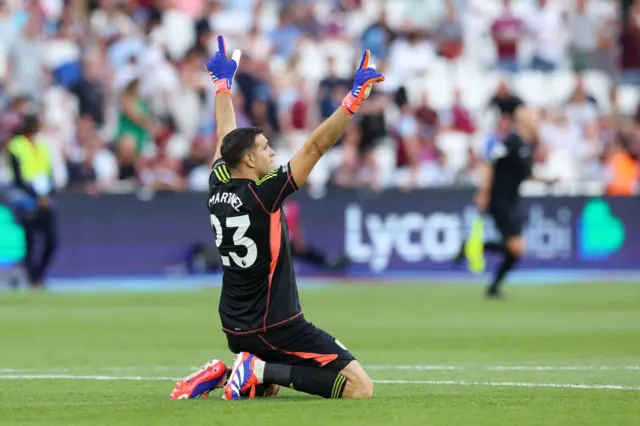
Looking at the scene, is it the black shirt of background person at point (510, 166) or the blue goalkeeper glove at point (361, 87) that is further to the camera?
the black shirt of background person at point (510, 166)

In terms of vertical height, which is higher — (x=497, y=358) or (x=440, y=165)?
(x=440, y=165)

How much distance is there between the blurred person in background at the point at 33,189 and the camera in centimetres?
2059

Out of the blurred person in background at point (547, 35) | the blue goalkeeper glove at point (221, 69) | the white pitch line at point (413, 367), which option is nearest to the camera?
the blue goalkeeper glove at point (221, 69)

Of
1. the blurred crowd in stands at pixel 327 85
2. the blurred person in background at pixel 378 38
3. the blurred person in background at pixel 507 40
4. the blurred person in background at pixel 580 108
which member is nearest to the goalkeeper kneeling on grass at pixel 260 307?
the blurred crowd in stands at pixel 327 85

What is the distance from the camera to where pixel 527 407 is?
316 inches

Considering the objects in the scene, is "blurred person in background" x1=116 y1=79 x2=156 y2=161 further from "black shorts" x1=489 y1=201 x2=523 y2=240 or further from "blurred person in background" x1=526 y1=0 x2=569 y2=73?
"blurred person in background" x1=526 y1=0 x2=569 y2=73

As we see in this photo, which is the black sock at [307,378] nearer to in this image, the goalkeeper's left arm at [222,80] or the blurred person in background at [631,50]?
the goalkeeper's left arm at [222,80]

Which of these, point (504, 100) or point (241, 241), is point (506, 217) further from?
point (241, 241)

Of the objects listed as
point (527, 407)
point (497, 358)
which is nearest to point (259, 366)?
point (527, 407)

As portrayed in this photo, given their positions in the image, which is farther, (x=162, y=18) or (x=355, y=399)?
(x=162, y=18)

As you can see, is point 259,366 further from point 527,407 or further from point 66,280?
point 66,280

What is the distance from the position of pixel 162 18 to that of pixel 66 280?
20.1ft

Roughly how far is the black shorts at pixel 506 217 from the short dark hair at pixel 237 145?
11.5 m

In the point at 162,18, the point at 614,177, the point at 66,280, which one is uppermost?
the point at 162,18
